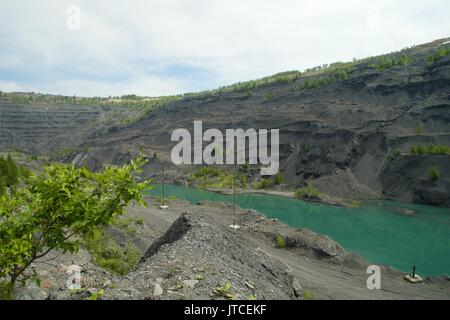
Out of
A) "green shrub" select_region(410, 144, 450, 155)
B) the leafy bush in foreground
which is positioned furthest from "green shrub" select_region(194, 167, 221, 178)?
the leafy bush in foreground

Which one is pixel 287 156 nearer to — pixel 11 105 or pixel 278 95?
pixel 278 95

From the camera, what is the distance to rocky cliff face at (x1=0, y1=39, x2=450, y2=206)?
65.9 metres

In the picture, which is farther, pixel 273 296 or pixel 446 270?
pixel 446 270

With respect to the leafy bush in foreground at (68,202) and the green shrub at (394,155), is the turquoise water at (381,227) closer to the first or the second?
the green shrub at (394,155)

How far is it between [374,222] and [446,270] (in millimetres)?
17275

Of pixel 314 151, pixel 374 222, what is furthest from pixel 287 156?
pixel 374 222

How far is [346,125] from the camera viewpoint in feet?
269

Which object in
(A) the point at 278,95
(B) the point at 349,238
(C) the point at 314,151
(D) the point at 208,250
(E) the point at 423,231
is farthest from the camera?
(A) the point at 278,95

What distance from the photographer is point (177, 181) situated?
91438mm

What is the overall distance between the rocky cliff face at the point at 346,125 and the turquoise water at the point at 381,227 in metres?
7.94

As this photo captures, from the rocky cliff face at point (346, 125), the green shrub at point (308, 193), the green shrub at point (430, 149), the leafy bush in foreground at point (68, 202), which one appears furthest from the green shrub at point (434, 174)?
the leafy bush in foreground at point (68, 202)

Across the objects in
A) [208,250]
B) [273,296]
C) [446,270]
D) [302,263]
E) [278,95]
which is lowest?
[446,270]

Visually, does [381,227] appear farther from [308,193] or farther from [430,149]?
[430,149]

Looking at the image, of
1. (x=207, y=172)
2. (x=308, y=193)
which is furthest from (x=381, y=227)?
(x=207, y=172)
